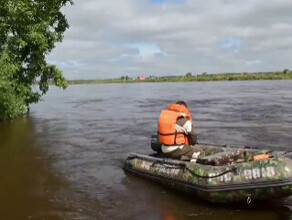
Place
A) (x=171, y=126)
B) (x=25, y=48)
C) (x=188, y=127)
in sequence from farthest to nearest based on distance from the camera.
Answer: (x=25, y=48), (x=188, y=127), (x=171, y=126)

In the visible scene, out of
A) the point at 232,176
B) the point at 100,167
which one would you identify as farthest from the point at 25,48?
the point at 232,176

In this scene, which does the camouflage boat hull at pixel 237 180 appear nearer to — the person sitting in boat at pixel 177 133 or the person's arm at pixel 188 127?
the person sitting in boat at pixel 177 133

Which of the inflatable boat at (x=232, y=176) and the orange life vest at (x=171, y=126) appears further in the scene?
the orange life vest at (x=171, y=126)

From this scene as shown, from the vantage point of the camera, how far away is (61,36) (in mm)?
21562

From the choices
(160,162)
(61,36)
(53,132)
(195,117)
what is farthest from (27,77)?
(160,162)

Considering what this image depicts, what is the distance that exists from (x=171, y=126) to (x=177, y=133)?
0.23 m

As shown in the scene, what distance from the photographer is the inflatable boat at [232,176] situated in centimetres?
712

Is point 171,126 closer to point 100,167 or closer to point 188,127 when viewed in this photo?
point 188,127

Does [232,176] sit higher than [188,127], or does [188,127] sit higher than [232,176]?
[188,127]

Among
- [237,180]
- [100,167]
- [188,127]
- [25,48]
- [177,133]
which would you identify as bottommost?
[100,167]

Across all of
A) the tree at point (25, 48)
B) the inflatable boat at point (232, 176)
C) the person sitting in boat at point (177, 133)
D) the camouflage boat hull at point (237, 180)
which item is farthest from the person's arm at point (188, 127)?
the tree at point (25, 48)

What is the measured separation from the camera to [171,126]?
895 cm

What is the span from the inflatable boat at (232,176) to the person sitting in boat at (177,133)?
316mm

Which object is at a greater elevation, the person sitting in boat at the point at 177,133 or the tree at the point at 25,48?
the tree at the point at 25,48
